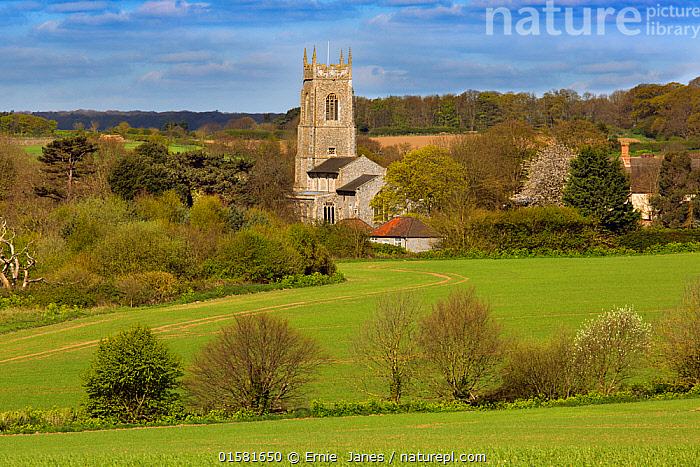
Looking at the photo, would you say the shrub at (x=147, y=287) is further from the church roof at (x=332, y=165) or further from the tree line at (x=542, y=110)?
the tree line at (x=542, y=110)

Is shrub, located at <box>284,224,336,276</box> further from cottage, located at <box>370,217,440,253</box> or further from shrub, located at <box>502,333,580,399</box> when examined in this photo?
shrub, located at <box>502,333,580,399</box>

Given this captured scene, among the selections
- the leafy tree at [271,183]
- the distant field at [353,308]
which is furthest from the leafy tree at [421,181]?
the leafy tree at [271,183]

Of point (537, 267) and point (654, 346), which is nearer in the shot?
point (654, 346)

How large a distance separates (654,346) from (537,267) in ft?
100

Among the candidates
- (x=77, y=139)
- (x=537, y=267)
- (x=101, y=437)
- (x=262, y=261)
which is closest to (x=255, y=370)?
(x=101, y=437)

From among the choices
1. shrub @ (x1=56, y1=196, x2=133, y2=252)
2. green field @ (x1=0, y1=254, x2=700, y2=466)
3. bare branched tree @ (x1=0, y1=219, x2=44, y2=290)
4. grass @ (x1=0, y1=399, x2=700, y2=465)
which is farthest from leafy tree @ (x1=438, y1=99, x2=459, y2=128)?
grass @ (x1=0, y1=399, x2=700, y2=465)

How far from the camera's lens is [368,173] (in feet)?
252

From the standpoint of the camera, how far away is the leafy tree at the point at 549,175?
6669 cm

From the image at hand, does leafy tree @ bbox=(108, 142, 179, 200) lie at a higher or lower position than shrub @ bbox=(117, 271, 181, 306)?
higher

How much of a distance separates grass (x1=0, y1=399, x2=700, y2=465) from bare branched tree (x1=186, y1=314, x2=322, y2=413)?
180cm

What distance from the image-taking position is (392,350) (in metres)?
20.6

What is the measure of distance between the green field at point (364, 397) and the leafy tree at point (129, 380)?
69.2 inches

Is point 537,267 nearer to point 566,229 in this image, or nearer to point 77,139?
point 566,229

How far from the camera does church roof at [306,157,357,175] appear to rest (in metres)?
75.9
